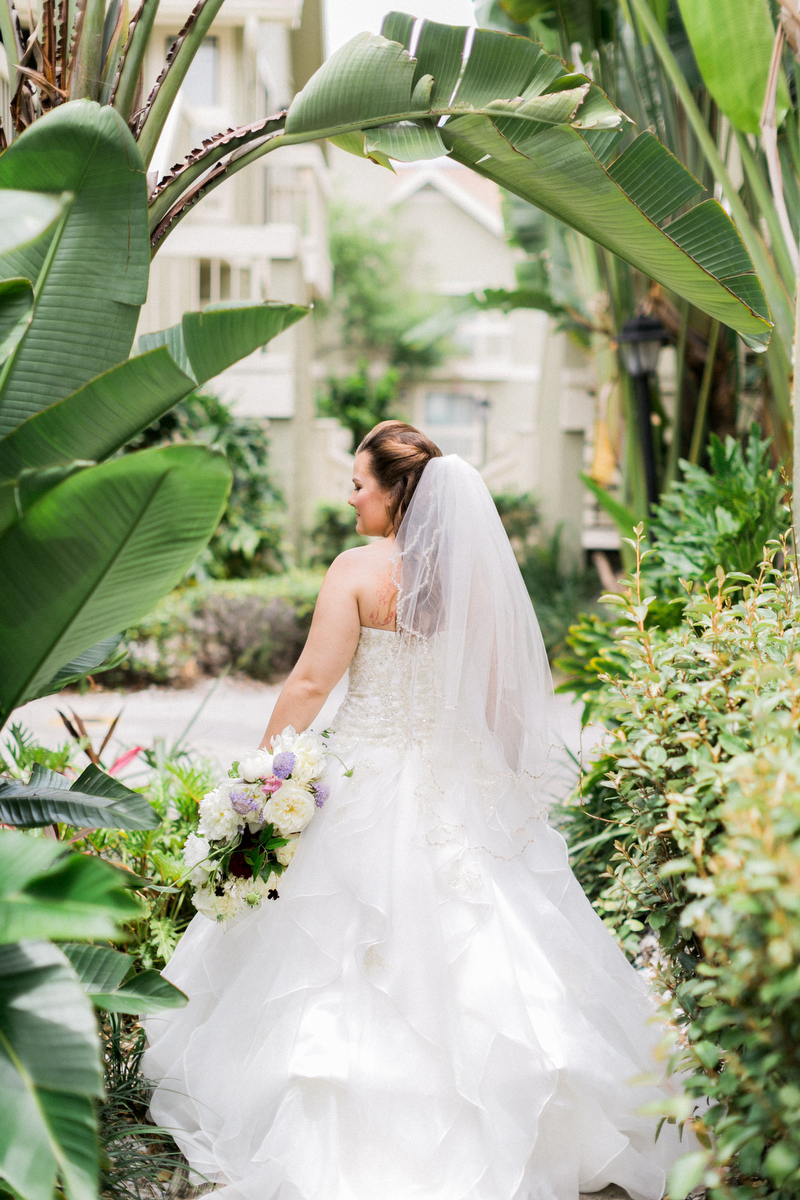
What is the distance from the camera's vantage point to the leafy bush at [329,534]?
38.9ft

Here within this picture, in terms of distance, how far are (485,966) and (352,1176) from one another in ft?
1.90

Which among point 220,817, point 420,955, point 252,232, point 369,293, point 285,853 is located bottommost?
point 420,955

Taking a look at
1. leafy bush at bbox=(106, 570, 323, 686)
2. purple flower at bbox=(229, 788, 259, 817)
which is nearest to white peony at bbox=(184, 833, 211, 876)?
purple flower at bbox=(229, 788, 259, 817)

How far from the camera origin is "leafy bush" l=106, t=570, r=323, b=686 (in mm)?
8867

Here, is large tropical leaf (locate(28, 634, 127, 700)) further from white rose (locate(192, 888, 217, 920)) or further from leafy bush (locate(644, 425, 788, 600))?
leafy bush (locate(644, 425, 788, 600))

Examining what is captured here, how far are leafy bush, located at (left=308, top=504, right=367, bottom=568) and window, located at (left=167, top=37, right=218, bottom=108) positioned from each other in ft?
21.0


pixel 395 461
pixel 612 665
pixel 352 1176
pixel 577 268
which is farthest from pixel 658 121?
pixel 352 1176

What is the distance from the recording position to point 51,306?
78.8 inches

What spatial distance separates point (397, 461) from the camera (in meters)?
2.76

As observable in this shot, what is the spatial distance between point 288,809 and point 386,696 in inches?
18.5

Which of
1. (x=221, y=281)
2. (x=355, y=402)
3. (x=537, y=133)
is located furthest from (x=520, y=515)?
(x=537, y=133)

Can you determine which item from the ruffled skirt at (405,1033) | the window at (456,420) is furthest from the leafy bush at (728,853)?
the window at (456,420)

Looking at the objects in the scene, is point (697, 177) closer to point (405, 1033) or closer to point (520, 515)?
point (405, 1033)

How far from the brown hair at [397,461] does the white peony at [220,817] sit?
987 mm
